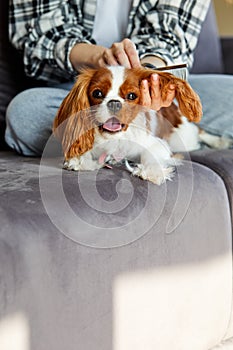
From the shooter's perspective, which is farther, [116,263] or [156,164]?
[156,164]

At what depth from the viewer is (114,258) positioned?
970 mm

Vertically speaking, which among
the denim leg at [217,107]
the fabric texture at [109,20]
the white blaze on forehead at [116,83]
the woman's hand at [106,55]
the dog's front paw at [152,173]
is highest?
the fabric texture at [109,20]

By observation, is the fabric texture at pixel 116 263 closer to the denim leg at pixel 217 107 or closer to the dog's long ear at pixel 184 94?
the dog's long ear at pixel 184 94

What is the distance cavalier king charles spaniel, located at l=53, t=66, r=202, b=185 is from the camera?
3.52 ft

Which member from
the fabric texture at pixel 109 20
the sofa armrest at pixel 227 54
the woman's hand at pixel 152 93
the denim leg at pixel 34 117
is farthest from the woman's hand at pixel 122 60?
the sofa armrest at pixel 227 54

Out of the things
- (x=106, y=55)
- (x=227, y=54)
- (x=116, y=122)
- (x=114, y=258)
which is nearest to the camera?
(x=114, y=258)

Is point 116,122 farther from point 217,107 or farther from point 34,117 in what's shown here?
point 217,107

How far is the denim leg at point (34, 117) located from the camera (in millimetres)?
1367

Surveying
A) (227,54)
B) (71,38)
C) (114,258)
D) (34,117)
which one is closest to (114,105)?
(114,258)

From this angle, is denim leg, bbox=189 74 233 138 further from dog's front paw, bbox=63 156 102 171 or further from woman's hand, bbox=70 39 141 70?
dog's front paw, bbox=63 156 102 171

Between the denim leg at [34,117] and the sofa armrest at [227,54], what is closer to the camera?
the denim leg at [34,117]

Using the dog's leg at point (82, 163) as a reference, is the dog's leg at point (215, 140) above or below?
below

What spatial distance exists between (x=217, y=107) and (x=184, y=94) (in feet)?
1.43

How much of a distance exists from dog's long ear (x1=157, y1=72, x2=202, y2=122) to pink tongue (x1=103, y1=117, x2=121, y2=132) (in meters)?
0.11
